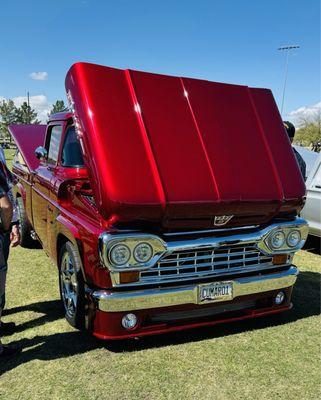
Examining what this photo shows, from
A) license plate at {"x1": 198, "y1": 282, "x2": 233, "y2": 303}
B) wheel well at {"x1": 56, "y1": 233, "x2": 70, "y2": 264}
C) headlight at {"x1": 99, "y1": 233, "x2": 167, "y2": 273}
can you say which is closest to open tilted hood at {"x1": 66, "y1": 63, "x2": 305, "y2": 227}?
headlight at {"x1": 99, "y1": 233, "x2": 167, "y2": 273}

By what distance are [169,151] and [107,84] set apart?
31.7 inches

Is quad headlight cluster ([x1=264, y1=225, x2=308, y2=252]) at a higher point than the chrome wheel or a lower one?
higher

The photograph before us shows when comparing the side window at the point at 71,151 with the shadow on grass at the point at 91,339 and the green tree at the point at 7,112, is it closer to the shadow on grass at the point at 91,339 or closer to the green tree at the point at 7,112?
the shadow on grass at the point at 91,339

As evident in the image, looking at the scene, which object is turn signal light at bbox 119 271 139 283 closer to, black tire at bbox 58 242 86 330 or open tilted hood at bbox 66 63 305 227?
open tilted hood at bbox 66 63 305 227

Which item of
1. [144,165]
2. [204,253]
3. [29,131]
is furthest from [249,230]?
[29,131]

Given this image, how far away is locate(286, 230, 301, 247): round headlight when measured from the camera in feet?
13.1

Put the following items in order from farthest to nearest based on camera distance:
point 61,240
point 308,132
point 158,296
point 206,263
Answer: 1. point 308,132
2. point 61,240
3. point 206,263
4. point 158,296

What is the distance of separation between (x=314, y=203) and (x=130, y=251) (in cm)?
490

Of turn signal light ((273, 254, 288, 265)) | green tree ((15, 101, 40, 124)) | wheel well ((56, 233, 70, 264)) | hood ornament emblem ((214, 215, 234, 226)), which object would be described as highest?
green tree ((15, 101, 40, 124))

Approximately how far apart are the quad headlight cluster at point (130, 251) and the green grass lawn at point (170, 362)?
2.77ft

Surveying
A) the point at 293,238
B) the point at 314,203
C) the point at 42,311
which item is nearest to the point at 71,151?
the point at 42,311

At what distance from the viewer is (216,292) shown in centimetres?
368

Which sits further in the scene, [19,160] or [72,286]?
[19,160]

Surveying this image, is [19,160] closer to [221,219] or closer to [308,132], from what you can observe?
[221,219]
